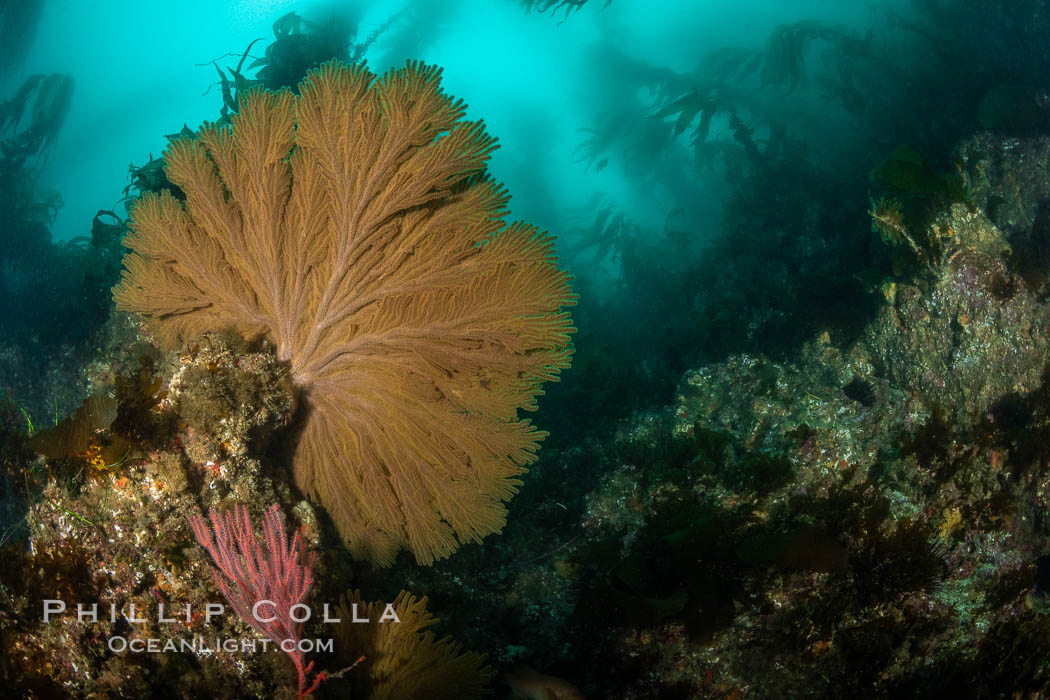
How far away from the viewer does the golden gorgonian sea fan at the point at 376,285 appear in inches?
118

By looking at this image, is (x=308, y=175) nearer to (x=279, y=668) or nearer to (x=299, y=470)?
(x=299, y=470)

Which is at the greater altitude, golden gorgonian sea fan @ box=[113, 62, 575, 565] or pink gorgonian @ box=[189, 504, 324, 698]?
golden gorgonian sea fan @ box=[113, 62, 575, 565]

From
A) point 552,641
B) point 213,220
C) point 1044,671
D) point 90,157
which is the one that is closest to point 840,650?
point 1044,671

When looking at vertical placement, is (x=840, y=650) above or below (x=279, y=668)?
below

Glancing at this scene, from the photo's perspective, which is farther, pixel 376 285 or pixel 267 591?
pixel 376 285

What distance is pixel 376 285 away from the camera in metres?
3.25

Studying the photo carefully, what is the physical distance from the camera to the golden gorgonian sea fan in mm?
3006

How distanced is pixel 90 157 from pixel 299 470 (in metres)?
91.0

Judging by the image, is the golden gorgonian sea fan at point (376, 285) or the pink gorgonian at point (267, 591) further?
the golden gorgonian sea fan at point (376, 285)

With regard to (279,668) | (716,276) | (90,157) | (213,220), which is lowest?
(279,668)

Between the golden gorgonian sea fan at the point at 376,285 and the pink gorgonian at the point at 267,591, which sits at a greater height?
the golden gorgonian sea fan at the point at 376,285

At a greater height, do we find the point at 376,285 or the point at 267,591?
the point at 376,285

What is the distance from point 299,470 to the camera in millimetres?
3395

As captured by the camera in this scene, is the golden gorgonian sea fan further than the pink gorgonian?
Yes
